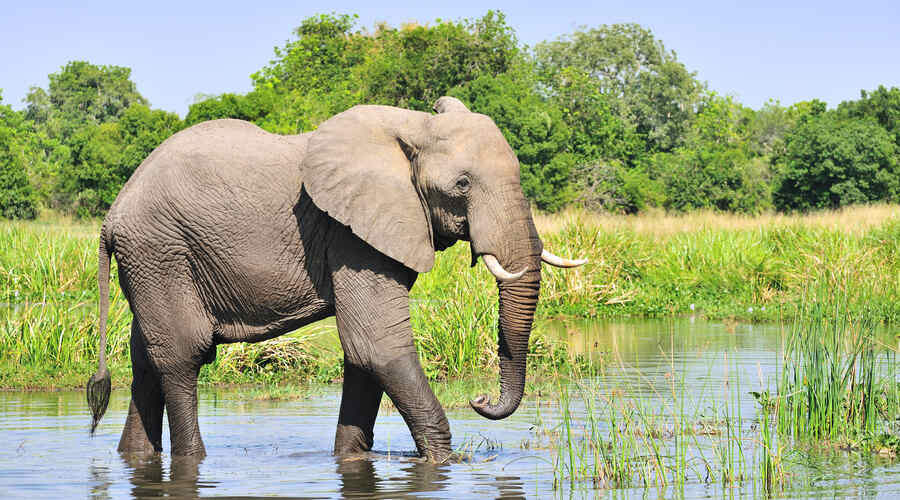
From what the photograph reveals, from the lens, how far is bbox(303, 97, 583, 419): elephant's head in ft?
23.8

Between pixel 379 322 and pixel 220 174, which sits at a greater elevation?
pixel 220 174

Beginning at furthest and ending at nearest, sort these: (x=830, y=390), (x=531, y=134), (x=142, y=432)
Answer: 1. (x=531, y=134)
2. (x=142, y=432)
3. (x=830, y=390)

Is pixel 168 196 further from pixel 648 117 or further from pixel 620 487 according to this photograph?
pixel 648 117

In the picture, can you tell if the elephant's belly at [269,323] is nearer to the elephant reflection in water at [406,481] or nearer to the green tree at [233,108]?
the elephant reflection in water at [406,481]

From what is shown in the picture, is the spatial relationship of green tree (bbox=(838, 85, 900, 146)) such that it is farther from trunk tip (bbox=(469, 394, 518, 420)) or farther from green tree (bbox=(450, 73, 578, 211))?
trunk tip (bbox=(469, 394, 518, 420))

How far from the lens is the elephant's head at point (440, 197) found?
23.8ft

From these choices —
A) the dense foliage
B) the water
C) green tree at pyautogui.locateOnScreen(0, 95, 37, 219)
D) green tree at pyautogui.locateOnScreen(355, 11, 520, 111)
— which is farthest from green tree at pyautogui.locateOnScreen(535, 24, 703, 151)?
the water

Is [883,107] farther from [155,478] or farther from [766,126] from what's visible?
[155,478]

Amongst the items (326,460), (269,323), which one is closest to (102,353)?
(269,323)

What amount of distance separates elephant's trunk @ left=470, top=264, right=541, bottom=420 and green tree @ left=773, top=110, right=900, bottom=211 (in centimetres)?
3613

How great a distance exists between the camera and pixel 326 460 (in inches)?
327

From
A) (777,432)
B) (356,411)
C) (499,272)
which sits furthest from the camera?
(356,411)

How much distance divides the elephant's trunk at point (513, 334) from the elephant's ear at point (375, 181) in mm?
524

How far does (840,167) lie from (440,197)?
37348 mm
